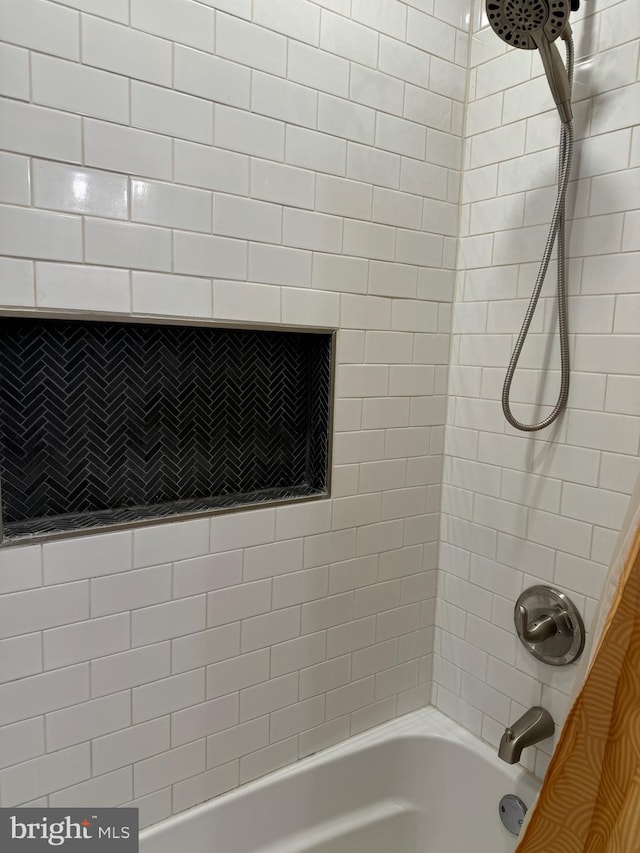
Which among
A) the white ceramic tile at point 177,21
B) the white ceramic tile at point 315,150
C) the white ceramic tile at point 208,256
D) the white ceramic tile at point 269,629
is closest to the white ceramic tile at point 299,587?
the white ceramic tile at point 269,629

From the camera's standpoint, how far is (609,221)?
49.4 inches

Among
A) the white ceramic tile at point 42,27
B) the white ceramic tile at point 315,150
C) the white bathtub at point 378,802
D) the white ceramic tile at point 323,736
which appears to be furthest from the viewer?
the white ceramic tile at point 323,736

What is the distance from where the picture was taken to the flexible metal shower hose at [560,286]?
124cm

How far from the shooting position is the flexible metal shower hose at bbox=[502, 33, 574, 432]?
124cm

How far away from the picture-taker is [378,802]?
1.63 m

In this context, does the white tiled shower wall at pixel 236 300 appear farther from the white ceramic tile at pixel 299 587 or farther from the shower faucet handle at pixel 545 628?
the shower faucet handle at pixel 545 628

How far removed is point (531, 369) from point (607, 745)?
876mm

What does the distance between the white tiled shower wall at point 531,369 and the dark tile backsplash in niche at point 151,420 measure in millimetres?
465

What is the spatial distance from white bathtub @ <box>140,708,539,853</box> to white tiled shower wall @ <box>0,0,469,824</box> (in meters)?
0.06

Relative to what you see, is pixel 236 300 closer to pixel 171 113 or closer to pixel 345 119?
pixel 171 113

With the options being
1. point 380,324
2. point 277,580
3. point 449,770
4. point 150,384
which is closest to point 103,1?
point 150,384

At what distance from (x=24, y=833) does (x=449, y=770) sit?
1086 millimetres

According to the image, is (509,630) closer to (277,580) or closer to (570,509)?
(570,509)

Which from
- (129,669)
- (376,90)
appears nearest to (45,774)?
(129,669)
